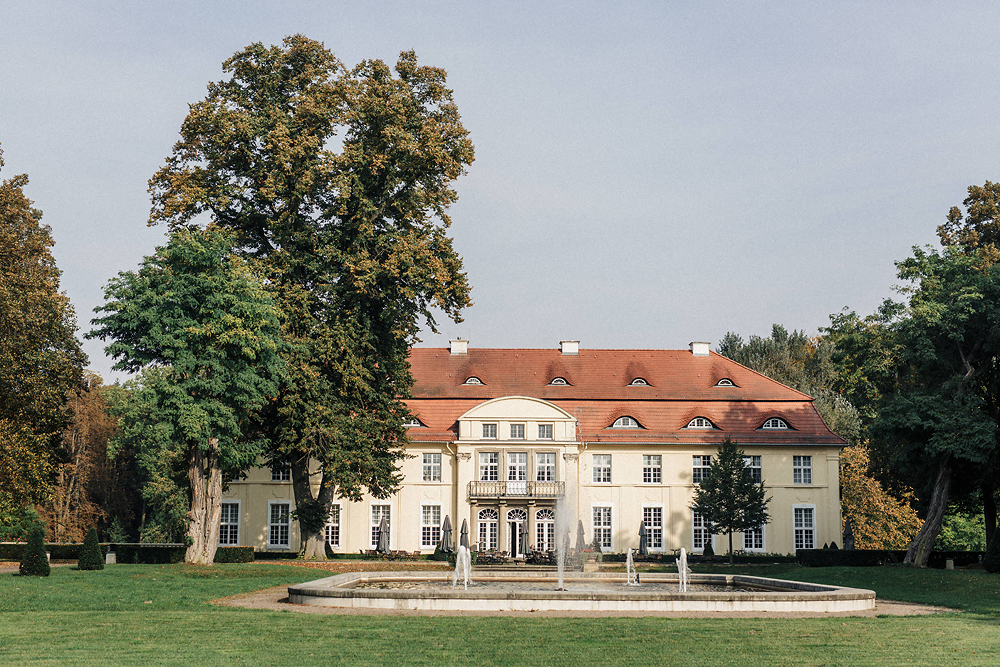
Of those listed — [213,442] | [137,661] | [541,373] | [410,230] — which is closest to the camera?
[137,661]

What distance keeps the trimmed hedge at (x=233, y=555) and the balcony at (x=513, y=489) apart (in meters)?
13.3

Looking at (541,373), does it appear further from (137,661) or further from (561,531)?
(137,661)

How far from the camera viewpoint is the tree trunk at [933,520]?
38.1 meters

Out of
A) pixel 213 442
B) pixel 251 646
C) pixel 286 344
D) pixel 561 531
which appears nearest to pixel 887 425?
pixel 561 531

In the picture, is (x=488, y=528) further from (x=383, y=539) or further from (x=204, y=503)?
(x=204, y=503)

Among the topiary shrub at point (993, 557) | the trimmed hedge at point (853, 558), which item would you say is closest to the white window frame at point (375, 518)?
the trimmed hedge at point (853, 558)

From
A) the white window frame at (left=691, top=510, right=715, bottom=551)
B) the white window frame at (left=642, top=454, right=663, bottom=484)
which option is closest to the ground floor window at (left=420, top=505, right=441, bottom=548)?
the white window frame at (left=642, top=454, right=663, bottom=484)

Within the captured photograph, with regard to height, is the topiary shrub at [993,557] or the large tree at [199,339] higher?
the large tree at [199,339]

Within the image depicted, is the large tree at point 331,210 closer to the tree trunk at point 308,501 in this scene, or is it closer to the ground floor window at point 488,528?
the tree trunk at point 308,501

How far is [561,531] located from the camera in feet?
150

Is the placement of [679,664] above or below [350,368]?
below

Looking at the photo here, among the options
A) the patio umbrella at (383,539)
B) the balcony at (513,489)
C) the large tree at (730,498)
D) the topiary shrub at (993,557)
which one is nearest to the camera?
the topiary shrub at (993,557)

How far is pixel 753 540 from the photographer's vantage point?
5038cm

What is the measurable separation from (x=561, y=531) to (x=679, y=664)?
33082mm
